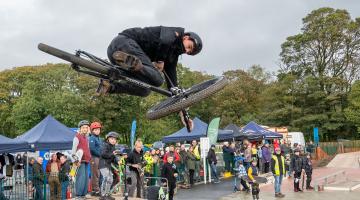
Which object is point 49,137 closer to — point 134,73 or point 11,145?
point 11,145

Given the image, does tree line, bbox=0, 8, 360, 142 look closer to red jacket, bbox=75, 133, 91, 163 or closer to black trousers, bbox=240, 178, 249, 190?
black trousers, bbox=240, 178, 249, 190

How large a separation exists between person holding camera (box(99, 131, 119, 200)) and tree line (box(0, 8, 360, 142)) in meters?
30.9

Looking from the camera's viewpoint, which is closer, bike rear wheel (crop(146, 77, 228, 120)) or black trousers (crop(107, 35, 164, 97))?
black trousers (crop(107, 35, 164, 97))

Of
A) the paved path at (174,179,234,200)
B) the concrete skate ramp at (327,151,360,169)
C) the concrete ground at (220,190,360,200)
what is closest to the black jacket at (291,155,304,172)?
the concrete ground at (220,190,360,200)

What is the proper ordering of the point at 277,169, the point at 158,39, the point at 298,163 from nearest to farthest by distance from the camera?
the point at 158,39
the point at 277,169
the point at 298,163

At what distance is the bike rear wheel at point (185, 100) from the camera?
5.36m

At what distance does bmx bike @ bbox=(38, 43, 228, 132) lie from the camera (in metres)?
4.78

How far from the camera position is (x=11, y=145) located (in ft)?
40.7

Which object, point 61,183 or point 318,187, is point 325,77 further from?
point 61,183

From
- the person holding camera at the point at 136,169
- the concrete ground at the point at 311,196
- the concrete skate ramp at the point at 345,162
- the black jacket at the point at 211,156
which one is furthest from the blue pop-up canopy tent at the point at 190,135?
the concrete skate ramp at the point at 345,162

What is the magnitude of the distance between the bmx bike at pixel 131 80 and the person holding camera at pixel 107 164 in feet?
10.5

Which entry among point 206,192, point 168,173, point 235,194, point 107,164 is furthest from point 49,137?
point 235,194

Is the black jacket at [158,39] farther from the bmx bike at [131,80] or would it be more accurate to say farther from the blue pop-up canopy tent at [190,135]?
the blue pop-up canopy tent at [190,135]

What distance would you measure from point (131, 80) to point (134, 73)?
95 millimetres
